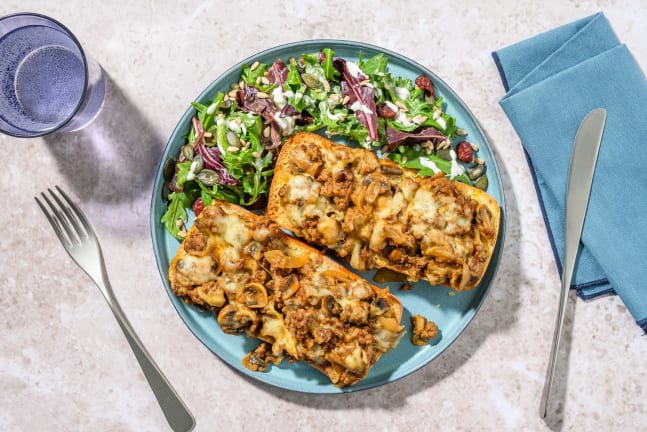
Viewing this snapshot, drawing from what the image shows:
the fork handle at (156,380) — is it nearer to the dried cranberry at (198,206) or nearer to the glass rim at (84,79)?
the dried cranberry at (198,206)

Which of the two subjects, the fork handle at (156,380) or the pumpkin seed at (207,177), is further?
the fork handle at (156,380)

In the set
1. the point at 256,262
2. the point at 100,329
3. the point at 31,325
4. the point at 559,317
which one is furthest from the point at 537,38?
the point at 31,325

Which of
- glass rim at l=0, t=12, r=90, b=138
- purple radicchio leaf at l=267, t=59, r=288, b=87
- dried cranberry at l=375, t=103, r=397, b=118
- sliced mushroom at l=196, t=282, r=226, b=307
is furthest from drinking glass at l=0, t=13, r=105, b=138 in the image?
dried cranberry at l=375, t=103, r=397, b=118

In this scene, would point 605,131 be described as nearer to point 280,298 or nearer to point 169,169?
point 280,298

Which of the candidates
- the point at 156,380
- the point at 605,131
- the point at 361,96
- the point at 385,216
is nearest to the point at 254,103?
the point at 361,96

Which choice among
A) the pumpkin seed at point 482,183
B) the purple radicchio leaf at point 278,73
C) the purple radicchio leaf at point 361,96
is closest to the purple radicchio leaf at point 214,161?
the purple radicchio leaf at point 278,73

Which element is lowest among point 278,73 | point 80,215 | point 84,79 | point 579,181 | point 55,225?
point 55,225
